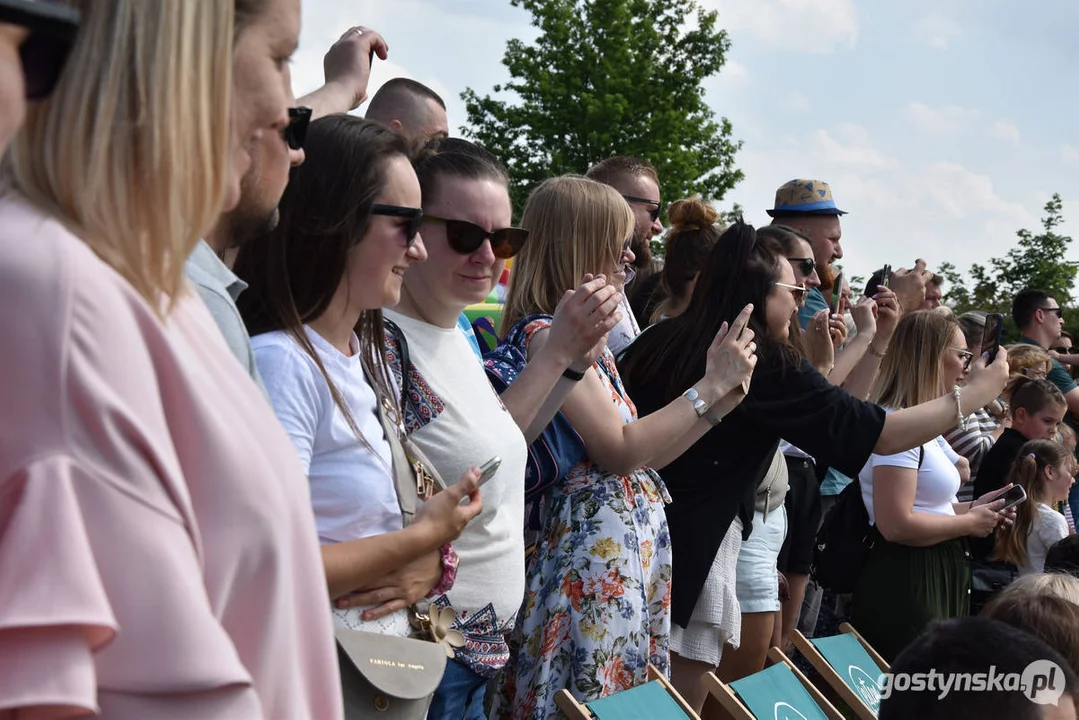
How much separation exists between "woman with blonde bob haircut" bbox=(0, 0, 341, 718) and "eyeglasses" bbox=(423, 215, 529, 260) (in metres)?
1.88

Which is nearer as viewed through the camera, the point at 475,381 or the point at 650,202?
the point at 475,381

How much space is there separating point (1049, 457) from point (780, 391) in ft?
10.2

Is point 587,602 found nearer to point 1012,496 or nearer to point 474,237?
point 474,237

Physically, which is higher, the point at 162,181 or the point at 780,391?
the point at 162,181

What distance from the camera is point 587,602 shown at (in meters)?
3.38

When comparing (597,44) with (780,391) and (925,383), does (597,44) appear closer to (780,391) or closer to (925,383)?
(925,383)

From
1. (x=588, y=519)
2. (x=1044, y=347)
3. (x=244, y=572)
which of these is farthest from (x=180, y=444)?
(x=1044, y=347)

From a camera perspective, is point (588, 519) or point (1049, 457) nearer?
point (588, 519)

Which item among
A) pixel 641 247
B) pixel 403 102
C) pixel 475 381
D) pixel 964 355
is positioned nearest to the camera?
pixel 475 381

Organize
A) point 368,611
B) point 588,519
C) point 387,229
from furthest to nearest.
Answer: point 588,519
point 387,229
point 368,611

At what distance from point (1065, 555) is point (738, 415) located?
229 centimetres

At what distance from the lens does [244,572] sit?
3.29 ft

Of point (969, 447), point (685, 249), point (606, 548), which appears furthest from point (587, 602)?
point (969, 447)

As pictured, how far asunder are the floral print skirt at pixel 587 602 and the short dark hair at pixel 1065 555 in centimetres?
272
